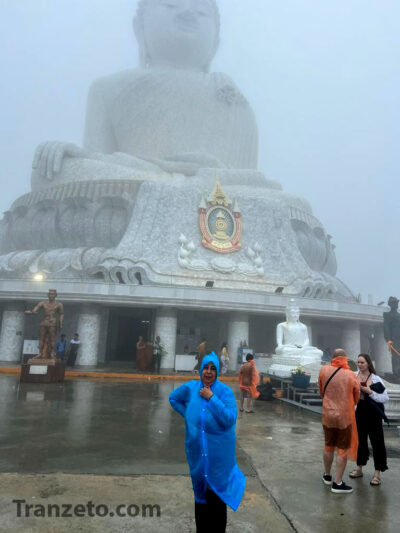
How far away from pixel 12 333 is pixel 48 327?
580 centimetres

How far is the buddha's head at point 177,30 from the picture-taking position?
2703 centimetres

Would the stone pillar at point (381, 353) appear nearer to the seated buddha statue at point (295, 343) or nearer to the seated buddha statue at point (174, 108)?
the seated buddha statue at point (295, 343)

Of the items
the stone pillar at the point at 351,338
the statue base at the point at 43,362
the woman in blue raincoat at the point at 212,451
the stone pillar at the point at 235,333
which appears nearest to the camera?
the woman in blue raincoat at the point at 212,451

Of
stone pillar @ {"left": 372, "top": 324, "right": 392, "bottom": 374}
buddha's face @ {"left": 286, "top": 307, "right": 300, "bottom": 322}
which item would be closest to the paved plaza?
buddha's face @ {"left": 286, "top": 307, "right": 300, "bottom": 322}

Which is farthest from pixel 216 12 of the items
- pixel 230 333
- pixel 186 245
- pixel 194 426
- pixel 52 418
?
pixel 194 426

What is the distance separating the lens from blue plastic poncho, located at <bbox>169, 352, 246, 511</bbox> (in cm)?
251

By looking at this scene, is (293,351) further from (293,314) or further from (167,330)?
(167,330)

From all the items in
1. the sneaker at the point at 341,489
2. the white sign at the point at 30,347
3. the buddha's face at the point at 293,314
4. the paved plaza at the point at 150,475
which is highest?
the buddha's face at the point at 293,314

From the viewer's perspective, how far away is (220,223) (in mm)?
19172

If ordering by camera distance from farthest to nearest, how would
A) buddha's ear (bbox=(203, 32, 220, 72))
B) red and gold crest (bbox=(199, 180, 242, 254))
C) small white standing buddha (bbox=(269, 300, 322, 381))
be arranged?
buddha's ear (bbox=(203, 32, 220, 72)), red and gold crest (bbox=(199, 180, 242, 254)), small white standing buddha (bbox=(269, 300, 322, 381))

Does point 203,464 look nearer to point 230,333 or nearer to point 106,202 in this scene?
point 230,333

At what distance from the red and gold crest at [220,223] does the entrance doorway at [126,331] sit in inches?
167

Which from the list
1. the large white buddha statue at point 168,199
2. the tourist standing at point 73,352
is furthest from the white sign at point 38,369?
the large white buddha statue at point 168,199

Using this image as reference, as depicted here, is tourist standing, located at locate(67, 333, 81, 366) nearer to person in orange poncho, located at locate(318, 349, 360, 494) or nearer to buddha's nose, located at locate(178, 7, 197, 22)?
person in orange poncho, located at locate(318, 349, 360, 494)
